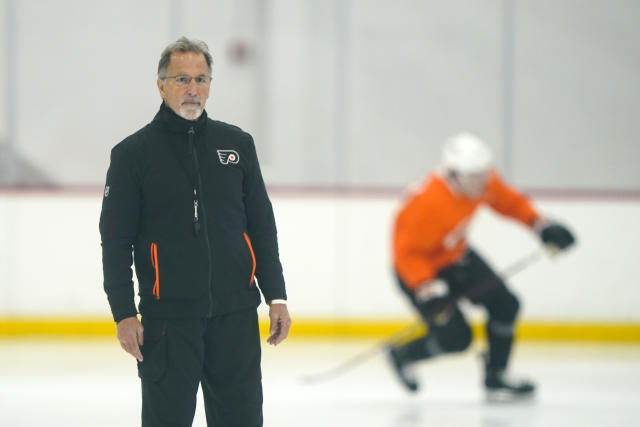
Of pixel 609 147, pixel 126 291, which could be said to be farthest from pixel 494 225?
pixel 126 291

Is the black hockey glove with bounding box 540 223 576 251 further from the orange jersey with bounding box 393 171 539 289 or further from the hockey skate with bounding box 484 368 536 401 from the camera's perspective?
the hockey skate with bounding box 484 368 536 401

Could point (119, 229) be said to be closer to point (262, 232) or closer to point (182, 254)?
point (182, 254)

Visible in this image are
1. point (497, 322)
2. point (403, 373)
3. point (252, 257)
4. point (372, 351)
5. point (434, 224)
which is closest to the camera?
point (252, 257)

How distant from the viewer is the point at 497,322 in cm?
457

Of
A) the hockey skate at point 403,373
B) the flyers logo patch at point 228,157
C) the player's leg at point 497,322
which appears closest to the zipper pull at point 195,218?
the flyers logo patch at point 228,157

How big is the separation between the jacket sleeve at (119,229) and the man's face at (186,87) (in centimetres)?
15

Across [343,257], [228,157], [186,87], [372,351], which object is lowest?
[372,351]

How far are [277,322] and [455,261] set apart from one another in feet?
7.78

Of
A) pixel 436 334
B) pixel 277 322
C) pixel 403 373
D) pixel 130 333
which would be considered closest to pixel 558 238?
pixel 436 334

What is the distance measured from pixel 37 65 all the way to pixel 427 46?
248 centimetres

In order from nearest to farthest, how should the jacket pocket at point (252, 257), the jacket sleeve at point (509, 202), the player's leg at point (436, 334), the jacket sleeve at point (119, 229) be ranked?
the jacket sleeve at point (119, 229) < the jacket pocket at point (252, 257) < the player's leg at point (436, 334) < the jacket sleeve at point (509, 202)

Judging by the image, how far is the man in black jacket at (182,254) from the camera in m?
2.25

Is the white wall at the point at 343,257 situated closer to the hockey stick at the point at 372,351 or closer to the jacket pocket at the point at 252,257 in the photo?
the hockey stick at the point at 372,351

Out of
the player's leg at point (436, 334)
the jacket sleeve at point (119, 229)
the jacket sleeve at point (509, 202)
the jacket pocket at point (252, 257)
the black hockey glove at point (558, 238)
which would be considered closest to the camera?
the jacket sleeve at point (119, 229)
